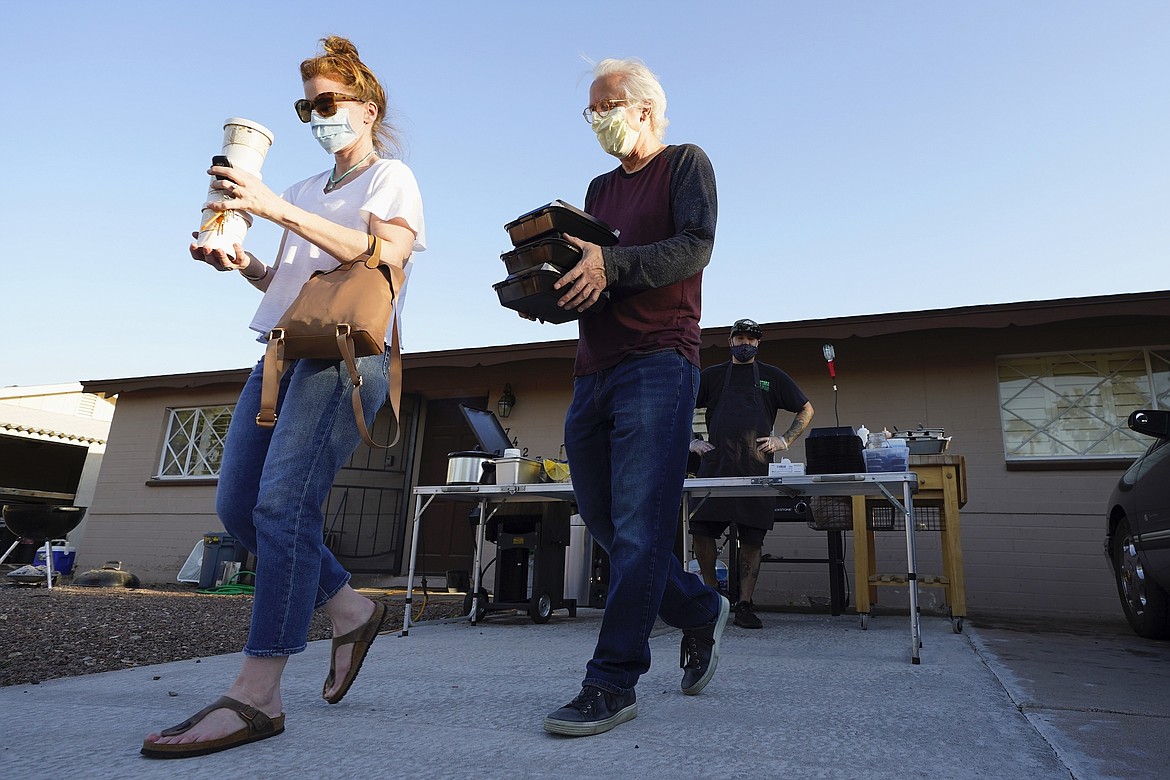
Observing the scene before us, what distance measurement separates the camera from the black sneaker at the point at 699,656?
204 cm

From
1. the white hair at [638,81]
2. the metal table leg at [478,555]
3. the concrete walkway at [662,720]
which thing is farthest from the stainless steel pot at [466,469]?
the white hair at [638,81]

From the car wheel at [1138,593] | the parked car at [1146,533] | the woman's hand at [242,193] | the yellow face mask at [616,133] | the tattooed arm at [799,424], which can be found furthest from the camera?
the tattooed arm at [799,424]

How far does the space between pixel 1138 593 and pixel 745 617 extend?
2256mm

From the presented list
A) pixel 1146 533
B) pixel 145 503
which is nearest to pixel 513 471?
pixel 1146 533

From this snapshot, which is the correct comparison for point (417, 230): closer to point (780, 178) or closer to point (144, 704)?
point (144, 704)

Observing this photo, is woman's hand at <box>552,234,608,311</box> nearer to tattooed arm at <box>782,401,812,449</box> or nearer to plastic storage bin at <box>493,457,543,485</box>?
plastic storage bin at <box>493,457,543,485</box>

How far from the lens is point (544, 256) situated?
67.7 inches

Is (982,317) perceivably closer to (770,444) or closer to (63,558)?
(770,444)

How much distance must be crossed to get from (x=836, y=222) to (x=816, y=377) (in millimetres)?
3305

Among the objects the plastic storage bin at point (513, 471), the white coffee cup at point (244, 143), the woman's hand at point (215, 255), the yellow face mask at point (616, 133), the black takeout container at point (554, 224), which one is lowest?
the plastic storage bin at point (513, 471)

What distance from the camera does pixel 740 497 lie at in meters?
4.61

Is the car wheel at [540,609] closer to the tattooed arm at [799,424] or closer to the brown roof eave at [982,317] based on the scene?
the tattooed arm at [799,424]

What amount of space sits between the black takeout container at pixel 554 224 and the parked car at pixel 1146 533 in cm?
323

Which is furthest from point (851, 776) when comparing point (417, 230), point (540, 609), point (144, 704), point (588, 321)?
point (540, 609)
